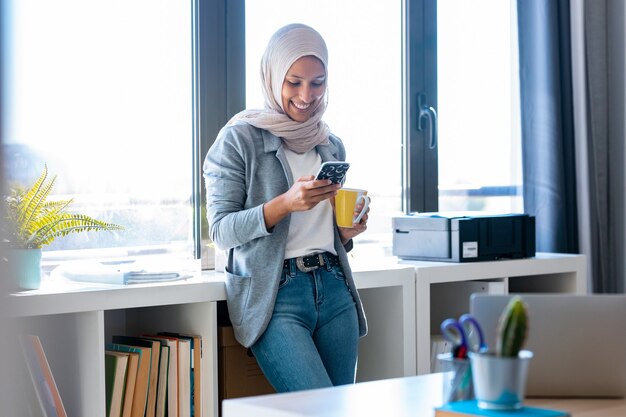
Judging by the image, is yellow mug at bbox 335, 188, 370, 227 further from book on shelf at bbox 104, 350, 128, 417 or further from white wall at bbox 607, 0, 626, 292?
white wall at bbox 607, 0, 626, 292

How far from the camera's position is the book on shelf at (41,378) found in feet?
6.95

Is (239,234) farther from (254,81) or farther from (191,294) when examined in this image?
(254,81)

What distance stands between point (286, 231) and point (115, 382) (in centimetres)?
62

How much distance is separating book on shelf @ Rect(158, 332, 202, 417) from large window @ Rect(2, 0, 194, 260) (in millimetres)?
508

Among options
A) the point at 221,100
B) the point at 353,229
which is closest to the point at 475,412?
the point at 353,229

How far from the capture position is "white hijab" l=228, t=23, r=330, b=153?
7.59 ft

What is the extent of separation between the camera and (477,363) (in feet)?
3.22


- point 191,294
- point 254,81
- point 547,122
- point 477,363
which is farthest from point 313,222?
point 547,122

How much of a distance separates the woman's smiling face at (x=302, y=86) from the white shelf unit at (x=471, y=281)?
29.0 inches

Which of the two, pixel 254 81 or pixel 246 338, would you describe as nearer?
pixel 246 338

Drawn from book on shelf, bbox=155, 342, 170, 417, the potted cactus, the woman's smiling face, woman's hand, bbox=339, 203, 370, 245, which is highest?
the woman's smiling face

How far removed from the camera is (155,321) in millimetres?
2574

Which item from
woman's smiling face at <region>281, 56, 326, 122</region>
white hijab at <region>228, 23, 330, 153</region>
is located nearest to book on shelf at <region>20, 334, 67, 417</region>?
white hijab at <region>228, 23, 330, 153</region>

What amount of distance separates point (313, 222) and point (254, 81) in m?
0.85
